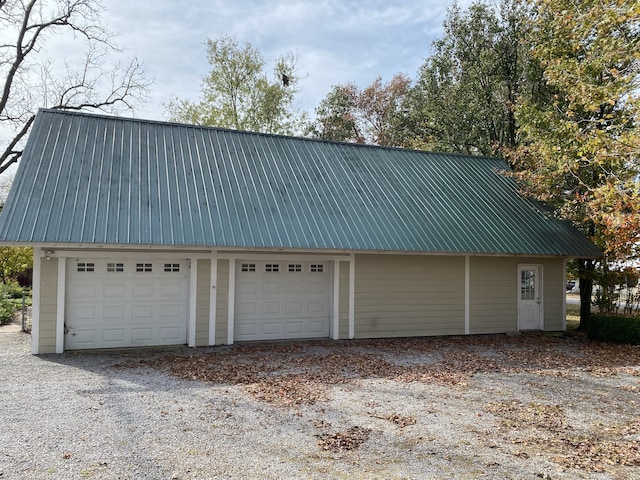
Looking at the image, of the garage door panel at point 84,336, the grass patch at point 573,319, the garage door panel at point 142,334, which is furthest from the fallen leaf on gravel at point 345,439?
the grass patch at point 573,319

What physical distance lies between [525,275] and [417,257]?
11.4 feet

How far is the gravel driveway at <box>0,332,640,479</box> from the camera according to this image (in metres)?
4.71

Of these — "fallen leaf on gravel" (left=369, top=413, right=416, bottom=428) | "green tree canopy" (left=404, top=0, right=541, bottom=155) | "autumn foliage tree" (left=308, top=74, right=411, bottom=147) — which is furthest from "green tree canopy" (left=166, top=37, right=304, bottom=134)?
"fallen leaf on gravel" (left=369, top=413, right=416, bottom=428)

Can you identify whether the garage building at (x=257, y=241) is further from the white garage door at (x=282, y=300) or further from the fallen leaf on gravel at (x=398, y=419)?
the fallen leaf on gravel at (x=398, y=419)

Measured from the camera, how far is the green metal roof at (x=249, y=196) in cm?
970

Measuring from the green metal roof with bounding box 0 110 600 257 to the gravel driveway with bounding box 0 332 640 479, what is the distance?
248 cm

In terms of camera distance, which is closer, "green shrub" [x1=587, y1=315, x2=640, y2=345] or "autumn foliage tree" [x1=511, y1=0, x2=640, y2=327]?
"autumn foliage tree" [x1=511, y1=0, x2=640, y2=327]

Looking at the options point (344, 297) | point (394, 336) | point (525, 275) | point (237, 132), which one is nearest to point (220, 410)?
point (344, 297)

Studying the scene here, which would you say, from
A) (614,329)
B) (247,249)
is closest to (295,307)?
(247,249)

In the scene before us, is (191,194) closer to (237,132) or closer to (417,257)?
(237,132)

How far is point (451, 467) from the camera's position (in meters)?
4.73

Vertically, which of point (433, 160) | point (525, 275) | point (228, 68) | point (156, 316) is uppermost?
point (228, 68)

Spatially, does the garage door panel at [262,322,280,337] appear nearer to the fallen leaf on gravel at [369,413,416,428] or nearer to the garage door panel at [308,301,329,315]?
the garage door panel at [308,301,329,315]

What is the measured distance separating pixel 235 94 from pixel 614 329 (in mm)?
23614
